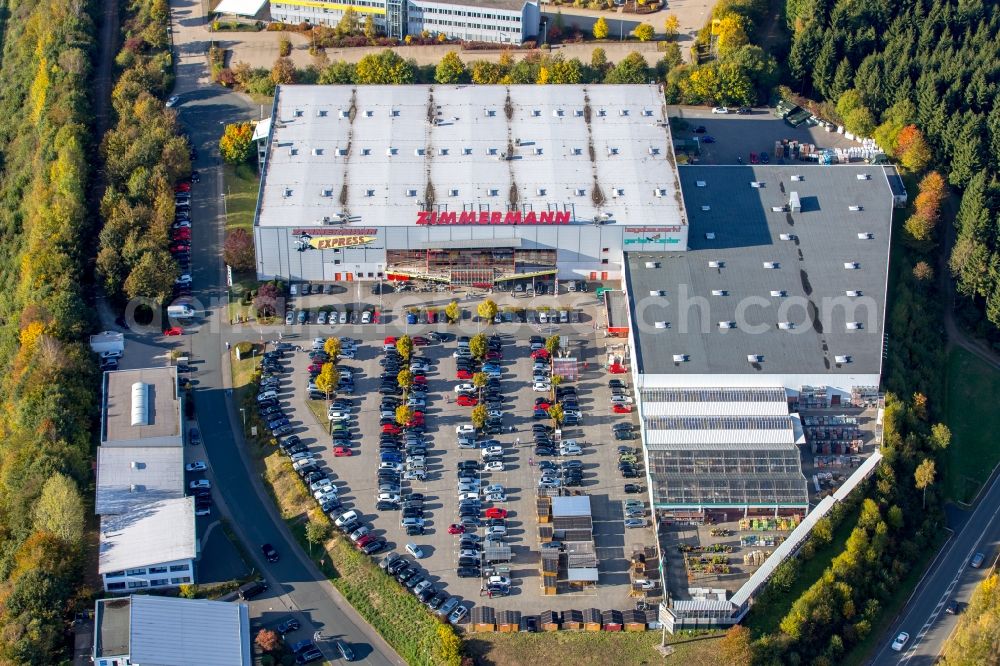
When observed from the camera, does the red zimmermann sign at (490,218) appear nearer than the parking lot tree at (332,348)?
No

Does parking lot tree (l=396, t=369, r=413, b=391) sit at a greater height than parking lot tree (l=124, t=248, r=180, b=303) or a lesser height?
lesser

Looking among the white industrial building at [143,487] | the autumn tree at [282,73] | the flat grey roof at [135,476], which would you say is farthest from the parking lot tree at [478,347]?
the autumn tree at [282,73]

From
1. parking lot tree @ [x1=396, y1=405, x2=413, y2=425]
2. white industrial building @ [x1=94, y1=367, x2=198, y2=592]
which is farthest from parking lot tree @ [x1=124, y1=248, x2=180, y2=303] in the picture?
parking lot tree @ [x1=396, y1=405, x2=413, y2=425]

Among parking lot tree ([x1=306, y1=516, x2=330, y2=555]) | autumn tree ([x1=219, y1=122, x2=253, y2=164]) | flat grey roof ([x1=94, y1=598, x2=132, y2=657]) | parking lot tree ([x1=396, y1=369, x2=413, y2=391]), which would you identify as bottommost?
flat grey roof ([x1=94, y1=598, x2=132, y2=657])

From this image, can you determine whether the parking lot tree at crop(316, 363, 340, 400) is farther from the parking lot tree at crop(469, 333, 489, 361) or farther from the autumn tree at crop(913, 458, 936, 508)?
the autumn tree at crop(913, 458, 936, 508)

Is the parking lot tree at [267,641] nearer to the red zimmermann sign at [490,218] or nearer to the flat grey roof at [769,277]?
the flat grey roof at [769,277]

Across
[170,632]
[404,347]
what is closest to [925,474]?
[404,347]

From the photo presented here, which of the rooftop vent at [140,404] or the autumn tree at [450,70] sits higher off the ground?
the autumn tree at [450,70]

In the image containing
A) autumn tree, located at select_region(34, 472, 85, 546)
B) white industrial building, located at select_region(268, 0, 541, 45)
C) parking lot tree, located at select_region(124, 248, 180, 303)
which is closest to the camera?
autumn tree, located at select_region(34, 472, 85, 546)
